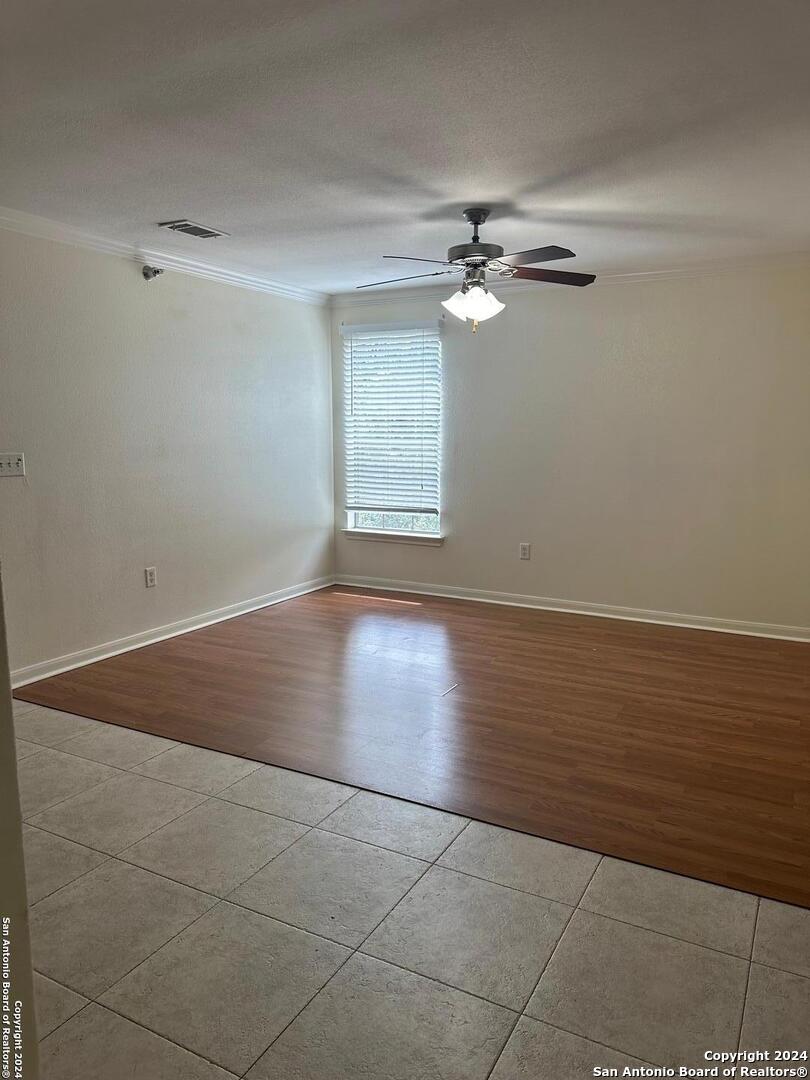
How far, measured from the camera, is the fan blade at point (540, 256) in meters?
3.38

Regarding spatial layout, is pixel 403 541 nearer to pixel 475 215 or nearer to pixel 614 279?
pixel 614 279

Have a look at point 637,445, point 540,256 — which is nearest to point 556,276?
point 540,256

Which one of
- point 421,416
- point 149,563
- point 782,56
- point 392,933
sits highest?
point 782,56

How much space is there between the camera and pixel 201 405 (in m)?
5.16

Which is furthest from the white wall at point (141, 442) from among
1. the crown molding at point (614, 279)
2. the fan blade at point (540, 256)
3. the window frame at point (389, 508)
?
the fan blade at point (540, 256)

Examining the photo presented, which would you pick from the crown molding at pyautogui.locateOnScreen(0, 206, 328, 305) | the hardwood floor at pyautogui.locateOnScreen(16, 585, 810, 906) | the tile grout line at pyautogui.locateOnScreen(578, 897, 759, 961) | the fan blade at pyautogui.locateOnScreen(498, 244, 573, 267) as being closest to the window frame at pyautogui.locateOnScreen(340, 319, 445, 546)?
the crown molding at pyautogui.locateOnScreen(0, 206, 328, 305)

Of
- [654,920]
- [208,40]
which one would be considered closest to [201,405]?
[208,40]

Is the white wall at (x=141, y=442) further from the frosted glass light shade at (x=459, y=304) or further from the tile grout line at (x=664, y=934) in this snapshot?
the tile grout line at (x=664, y=934)

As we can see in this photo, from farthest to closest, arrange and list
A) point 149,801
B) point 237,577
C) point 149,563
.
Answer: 1. point 237,577
2. point 149,563
3. point 149,801

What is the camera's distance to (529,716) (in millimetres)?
3648

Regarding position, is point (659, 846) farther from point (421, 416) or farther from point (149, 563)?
point (421, 416)

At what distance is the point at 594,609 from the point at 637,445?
4.14 ft

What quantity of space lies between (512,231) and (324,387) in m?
2.65

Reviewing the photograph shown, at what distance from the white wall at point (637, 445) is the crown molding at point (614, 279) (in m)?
0.04
